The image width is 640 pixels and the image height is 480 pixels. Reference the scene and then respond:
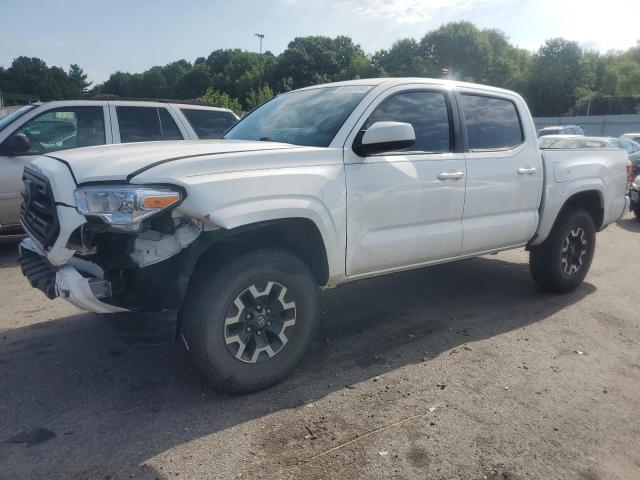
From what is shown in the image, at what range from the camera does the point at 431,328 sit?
14.8 ft

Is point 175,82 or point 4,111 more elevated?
point 175,82

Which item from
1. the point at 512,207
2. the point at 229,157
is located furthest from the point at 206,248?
the point at 512,207

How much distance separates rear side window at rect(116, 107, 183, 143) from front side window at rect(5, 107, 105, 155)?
0.88ft

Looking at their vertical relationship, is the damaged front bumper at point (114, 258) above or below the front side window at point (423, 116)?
below

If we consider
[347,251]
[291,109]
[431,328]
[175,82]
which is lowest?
[431,328]

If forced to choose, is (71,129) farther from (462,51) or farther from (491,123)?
(462,51)

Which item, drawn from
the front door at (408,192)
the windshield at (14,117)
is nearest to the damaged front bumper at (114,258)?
the front door at (408,192)

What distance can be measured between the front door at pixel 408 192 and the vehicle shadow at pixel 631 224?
6813 mm

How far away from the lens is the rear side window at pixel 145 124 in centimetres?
692

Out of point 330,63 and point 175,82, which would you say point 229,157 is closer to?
point 330,63

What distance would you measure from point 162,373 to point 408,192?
2149mm

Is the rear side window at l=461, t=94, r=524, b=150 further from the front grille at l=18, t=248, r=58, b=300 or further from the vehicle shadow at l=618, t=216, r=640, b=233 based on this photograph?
the vehicle shadow at l=618, t=216, r=640, b=233

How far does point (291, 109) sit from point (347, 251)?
144 centimetres

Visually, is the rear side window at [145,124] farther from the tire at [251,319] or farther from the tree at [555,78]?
the tree at [555,78]
